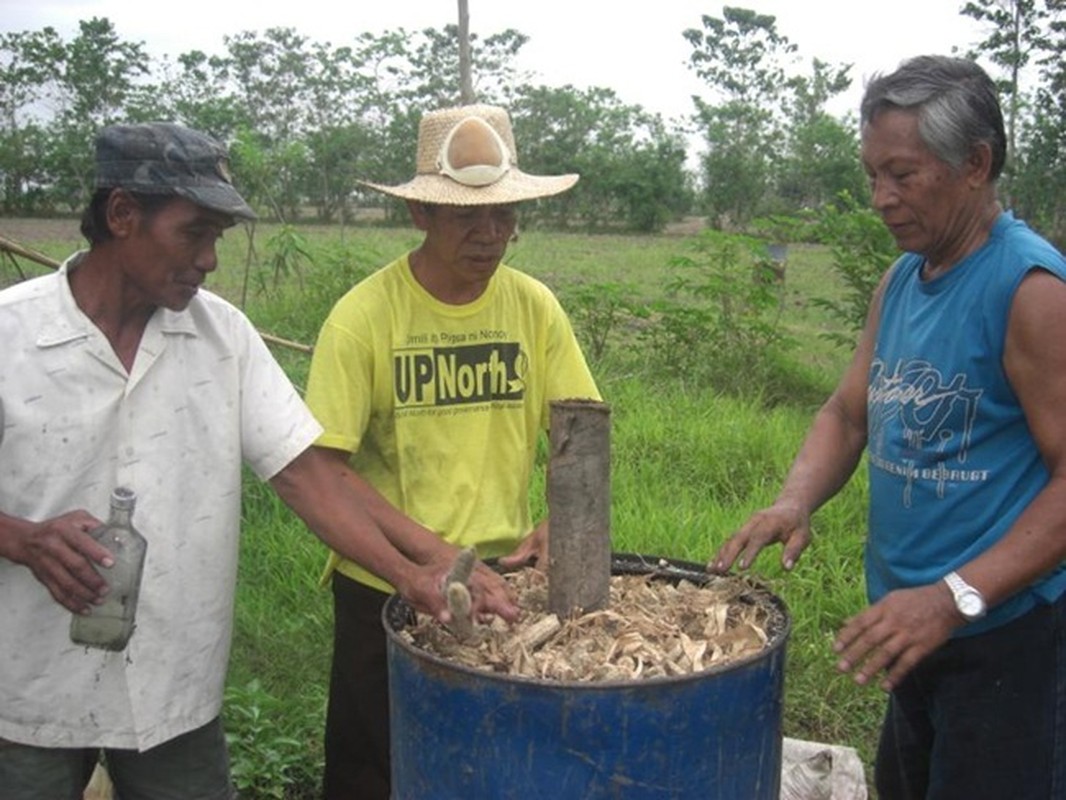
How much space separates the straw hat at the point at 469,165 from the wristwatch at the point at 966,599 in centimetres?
110

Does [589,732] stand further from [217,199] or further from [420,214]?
[420,214]

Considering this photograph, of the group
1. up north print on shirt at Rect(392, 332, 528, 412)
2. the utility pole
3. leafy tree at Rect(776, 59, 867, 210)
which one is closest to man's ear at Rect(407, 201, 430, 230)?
up north print on shirt at Rect(392, 332, 528, 412)

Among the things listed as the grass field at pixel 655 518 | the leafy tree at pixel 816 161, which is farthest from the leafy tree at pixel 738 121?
the grass field at pixel 655 518

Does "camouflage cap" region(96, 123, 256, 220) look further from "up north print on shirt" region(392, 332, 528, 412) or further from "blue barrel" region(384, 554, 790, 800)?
"blue barrel" region(384, 554, 790, 800)

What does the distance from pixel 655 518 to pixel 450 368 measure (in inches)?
93.0

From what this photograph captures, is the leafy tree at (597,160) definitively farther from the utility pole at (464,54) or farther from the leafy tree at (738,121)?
the utility pole at (464,54)

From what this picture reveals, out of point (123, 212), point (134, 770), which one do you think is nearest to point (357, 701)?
point (134, 770)

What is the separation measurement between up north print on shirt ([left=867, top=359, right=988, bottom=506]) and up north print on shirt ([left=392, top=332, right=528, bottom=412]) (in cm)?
79

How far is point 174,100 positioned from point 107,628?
29.3m

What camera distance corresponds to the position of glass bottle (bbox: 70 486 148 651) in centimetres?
197

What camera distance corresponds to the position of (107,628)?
2.02m

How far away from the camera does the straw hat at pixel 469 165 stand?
2365mm

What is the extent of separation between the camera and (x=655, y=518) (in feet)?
15.1

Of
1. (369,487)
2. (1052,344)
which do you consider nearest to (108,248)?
(369,487)
